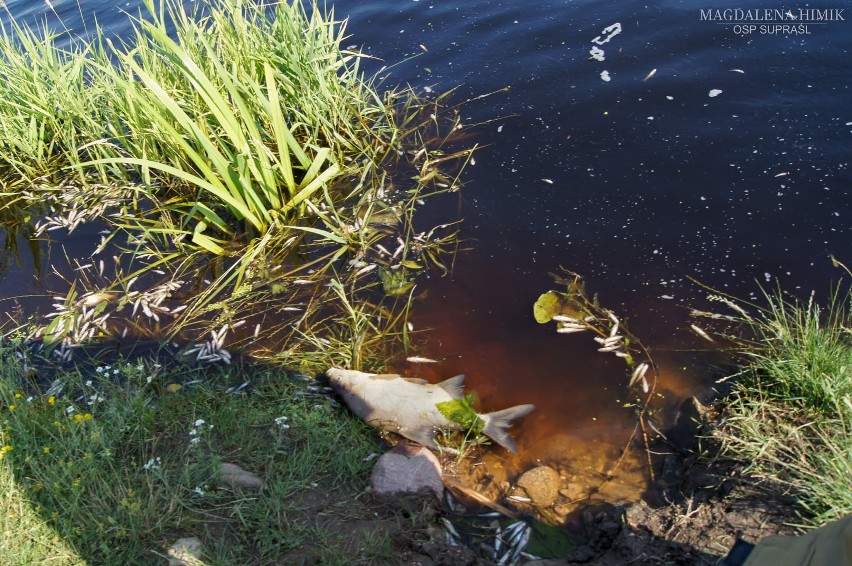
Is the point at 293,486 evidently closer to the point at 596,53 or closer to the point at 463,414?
the point at 463,414

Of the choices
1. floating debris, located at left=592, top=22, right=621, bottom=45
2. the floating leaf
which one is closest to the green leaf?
the floating leaf

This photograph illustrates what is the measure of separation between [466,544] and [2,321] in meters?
3.82

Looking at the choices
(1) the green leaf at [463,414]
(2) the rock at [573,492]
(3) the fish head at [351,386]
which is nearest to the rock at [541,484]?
(2) the rock at [573,492]

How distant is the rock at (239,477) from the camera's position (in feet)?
10.0

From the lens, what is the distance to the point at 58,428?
10.8 ft

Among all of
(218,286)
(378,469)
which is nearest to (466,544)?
(378,469)

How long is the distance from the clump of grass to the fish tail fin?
1.02m

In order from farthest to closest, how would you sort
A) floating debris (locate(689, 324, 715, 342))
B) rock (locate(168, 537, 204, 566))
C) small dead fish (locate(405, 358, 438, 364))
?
small dead fish (locate(405, 358, 438, 364)) → floating debris (locate(689, 324, 715, 342)) → rock (locate(168, 537, 204, 566))

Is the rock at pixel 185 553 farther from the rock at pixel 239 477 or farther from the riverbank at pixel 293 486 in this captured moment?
the rock at pixel 239 477

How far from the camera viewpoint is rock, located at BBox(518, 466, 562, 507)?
3221mm

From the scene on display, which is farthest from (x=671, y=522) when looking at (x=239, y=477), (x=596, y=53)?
(x=596, y=53)

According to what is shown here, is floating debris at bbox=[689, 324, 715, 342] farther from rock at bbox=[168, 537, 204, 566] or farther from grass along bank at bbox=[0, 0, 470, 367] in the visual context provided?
rock at bbox=[168, 537, 204, 566]

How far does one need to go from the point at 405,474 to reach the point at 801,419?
6.07 ft

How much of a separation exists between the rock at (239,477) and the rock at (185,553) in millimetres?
359
